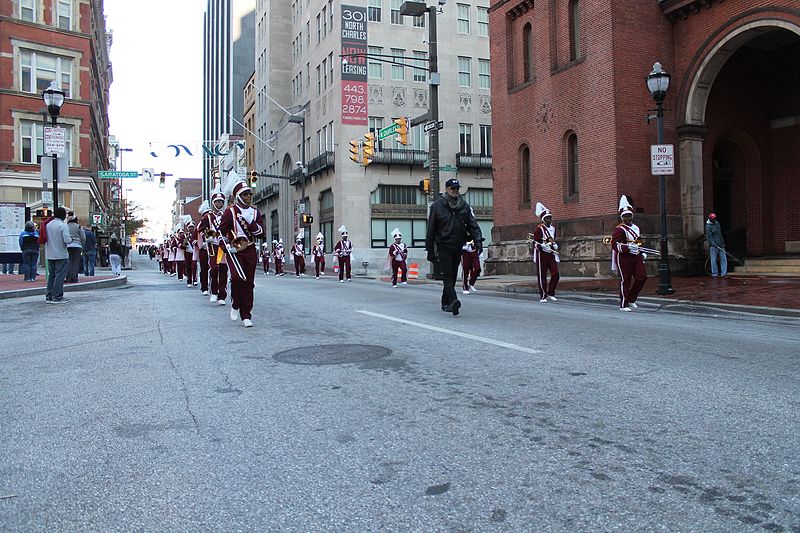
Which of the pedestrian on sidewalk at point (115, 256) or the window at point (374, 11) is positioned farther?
the window at point (374, 11)

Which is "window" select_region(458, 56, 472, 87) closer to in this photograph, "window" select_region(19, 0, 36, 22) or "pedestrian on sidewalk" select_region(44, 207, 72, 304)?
"window" select_region(19, 0, 36, 22)

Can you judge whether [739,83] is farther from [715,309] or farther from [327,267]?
[327,267]

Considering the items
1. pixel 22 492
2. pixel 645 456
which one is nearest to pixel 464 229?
pixel 645 456

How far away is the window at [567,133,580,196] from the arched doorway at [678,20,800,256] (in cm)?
402

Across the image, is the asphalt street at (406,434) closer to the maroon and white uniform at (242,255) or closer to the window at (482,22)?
the maroon and white uniform at (242,255)

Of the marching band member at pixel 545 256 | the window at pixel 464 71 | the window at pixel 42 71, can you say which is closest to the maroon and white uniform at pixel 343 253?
the marching band member at pixel 545 256

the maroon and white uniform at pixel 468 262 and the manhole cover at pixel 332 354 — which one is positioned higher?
the maroon and white uniform at pixel 468 262

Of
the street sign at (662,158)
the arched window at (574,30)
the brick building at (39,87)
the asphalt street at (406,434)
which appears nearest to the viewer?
the asphalt street at (406,434)

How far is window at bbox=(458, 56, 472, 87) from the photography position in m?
43.1

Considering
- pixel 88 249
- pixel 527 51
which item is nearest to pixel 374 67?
pixel 527 51

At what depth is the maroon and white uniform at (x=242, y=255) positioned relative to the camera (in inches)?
354

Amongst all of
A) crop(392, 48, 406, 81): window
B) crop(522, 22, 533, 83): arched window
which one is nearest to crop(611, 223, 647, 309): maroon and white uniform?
crop(522, 22, 533, 83): arched window

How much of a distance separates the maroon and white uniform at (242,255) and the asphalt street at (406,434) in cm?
146

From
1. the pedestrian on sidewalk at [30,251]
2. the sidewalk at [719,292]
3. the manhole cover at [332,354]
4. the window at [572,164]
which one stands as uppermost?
the window at [572,164]
